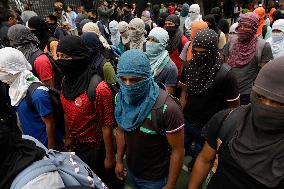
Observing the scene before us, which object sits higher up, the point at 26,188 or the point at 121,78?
the point at 121,78

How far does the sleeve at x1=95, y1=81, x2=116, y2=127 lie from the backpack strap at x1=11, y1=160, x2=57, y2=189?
1021 mm

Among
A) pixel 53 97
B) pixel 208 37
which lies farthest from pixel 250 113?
pixel 53 97

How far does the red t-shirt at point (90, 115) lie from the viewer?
249 centimetres

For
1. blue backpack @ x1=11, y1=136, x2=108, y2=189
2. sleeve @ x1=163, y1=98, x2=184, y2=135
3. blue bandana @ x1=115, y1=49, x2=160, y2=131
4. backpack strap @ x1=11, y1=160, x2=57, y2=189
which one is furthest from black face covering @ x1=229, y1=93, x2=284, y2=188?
backpack strap @ x1=11, y1=160, x2=57, y2=189

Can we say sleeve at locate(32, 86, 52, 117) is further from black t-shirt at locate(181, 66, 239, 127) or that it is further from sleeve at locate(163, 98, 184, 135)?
black t-shirt at locate(181, 66, 239, 127)

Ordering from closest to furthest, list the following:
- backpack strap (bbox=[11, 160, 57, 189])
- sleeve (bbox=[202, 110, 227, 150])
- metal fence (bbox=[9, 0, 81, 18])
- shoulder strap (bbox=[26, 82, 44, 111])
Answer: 1. backpack strap (bbox=[11, 160, 57, 189])
2. sleeve (bbox=[202, 110, 227, 150])
3. shoulder strap (bbox=[26, 82, 44, 111])
4. metal fence (bbox=[9, 0, 81, 18])

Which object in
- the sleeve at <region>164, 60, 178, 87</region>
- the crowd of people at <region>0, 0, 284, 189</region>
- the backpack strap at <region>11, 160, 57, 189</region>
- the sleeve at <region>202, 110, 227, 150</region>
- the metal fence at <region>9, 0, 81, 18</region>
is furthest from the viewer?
the metal fence at <region>9, 0, 81, 18</region>

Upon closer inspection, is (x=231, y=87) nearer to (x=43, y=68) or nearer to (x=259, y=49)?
(x=259, y=49)

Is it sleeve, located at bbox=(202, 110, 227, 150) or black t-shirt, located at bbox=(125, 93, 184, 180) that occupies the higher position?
sleeve, located at bbox=(202, 110, 227, 150)

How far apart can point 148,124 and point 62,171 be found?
2.75ft

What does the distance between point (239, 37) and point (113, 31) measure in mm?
4362

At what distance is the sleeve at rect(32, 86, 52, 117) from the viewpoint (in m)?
2.51

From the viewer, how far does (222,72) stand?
2.85m

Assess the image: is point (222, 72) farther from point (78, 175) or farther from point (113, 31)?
point (113, 31)
